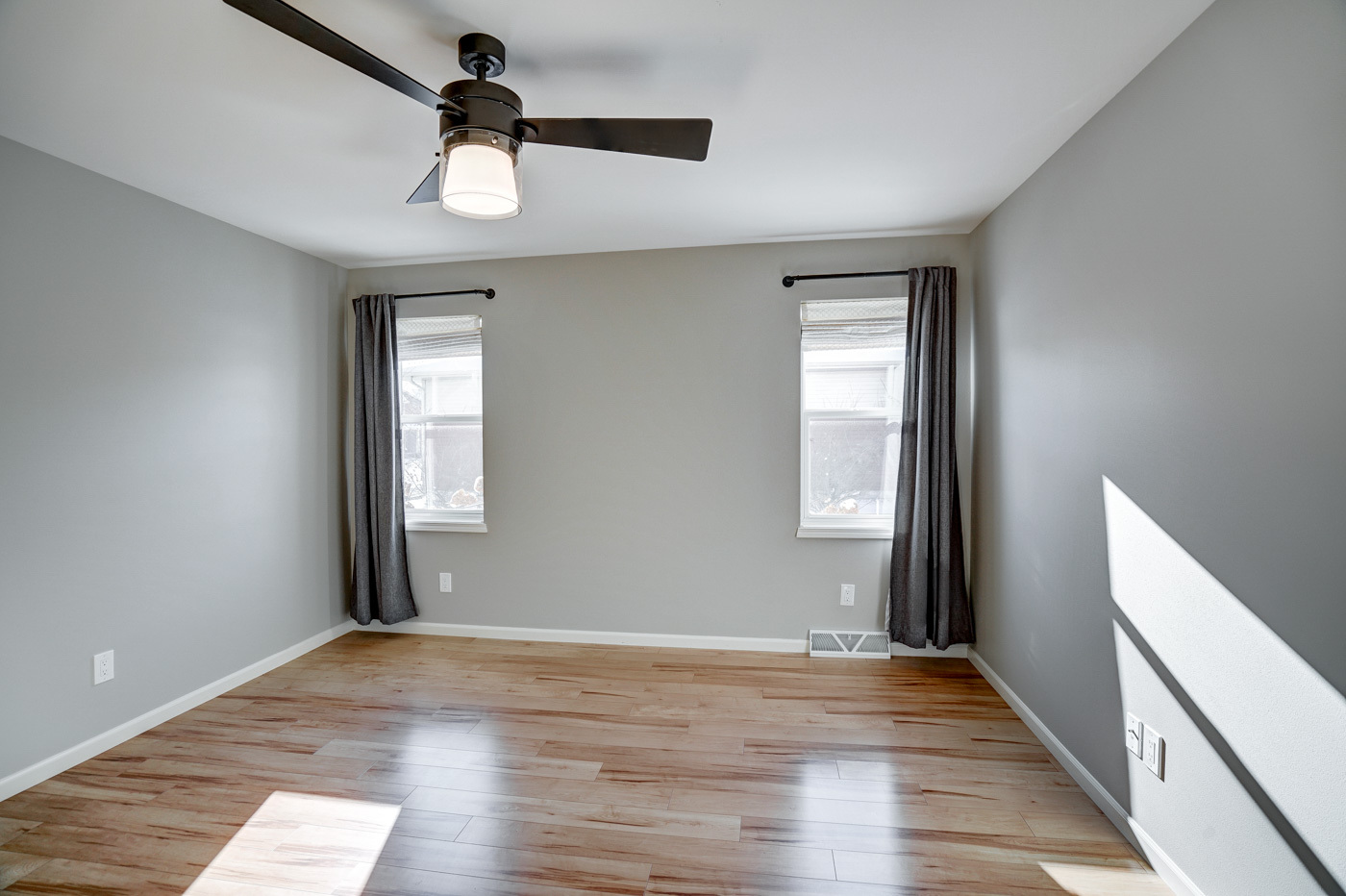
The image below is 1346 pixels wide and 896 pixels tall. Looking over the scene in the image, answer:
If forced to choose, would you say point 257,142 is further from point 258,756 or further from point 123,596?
point 258,756

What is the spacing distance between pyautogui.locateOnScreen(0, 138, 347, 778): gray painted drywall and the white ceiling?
27 cm

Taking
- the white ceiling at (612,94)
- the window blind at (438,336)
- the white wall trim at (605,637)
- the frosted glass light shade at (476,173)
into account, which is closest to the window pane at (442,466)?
the window blind at (438,336)

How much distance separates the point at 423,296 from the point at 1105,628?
3.94 meters

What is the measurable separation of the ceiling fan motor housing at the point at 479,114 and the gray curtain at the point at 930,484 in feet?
8.13

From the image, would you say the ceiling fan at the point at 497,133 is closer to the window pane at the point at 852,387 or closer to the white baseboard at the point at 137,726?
the window pane at the point at 852,387

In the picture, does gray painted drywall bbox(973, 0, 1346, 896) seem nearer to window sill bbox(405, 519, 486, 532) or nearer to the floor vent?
the floor vent

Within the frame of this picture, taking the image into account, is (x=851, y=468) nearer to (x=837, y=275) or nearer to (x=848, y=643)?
(x=848, y=643)

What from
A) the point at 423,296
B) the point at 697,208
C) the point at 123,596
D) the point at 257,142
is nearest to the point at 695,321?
the point at 697,208

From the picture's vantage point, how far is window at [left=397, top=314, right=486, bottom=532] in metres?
4.07

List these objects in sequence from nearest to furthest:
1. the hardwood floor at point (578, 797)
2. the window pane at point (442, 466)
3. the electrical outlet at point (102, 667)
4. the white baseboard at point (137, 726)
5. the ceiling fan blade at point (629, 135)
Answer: the ceiling fan blade at point (629, 135) < the hardwood floor at point (578, 797) < the white baseboard at point (137, 726) < the electrical outlet at point (102, 667) < the window pane at point (442, 466)

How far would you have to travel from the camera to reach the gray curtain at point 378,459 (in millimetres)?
4004

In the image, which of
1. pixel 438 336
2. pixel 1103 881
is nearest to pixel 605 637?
pixel 438 336

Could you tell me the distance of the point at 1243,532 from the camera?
156 cm

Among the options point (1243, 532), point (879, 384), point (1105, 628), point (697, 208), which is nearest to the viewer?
point (1243, 532)
